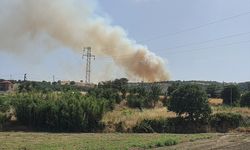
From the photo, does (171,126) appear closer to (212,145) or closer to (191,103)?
(191,103)

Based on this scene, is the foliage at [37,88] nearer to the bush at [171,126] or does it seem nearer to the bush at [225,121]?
the bush at [171,126]

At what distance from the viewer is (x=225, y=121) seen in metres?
45.3

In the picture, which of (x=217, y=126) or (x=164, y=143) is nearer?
(x=164, y=143)

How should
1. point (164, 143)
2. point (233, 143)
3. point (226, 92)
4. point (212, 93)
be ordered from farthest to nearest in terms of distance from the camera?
point (212, 93) → point (226, 92) → point (233, 143) → point (164, 143)

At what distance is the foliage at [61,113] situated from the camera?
4212 cm

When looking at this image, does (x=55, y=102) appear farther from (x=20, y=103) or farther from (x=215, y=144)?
(x=215, y=144)

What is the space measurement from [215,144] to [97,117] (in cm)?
1430

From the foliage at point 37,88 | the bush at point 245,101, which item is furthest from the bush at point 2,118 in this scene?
the bush at point 245,101

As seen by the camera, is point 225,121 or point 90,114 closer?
point 90,114

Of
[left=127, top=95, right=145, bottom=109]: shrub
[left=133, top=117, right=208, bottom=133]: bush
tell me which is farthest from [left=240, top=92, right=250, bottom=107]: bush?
[left=133, top=117, right=208, bottom=133]: bush

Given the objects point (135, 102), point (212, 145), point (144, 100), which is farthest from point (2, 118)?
point (144, 100)

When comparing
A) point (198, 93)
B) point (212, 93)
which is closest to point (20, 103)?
point (198, 93)

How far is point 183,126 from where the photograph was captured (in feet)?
146

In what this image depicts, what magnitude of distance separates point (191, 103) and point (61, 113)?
11703 millimetres
